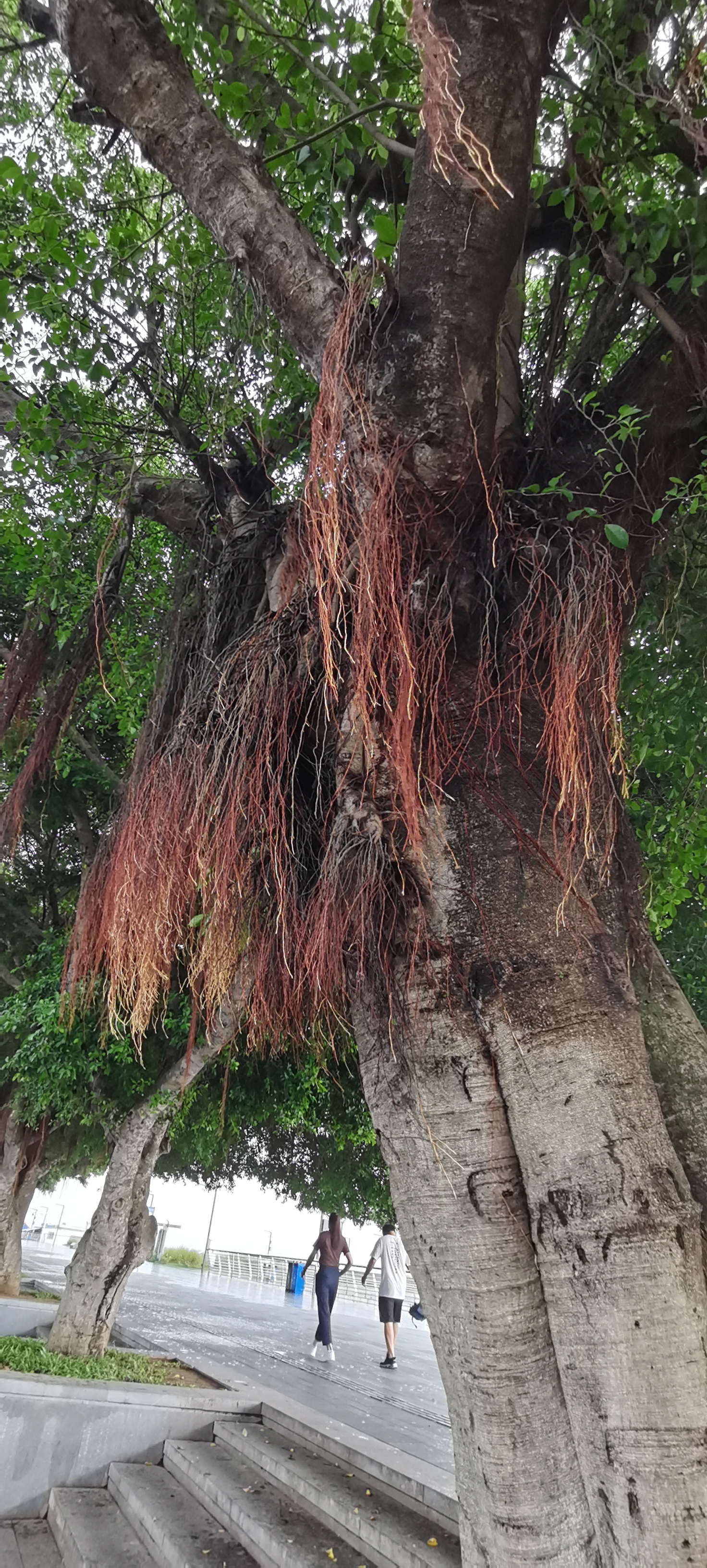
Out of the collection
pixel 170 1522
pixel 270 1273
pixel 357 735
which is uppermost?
pixel 357 735

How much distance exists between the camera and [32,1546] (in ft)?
13.9

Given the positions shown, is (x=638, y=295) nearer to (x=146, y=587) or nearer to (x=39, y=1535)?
(x=146, y=587)

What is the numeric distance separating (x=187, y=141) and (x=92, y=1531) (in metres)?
6.17

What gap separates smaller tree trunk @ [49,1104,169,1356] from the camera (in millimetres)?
6207

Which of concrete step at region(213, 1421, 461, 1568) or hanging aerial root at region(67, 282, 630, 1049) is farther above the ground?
hanging aerial root at region(67, 282, 630, 1049)

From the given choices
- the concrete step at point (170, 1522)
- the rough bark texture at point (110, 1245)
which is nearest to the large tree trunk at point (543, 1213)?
the concrete step at point (170, 1522)

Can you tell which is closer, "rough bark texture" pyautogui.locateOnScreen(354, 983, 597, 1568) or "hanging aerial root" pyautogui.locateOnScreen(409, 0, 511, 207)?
"rough bark texture" pyautogui.locateOnScreen(354, 983, 597, 1568)

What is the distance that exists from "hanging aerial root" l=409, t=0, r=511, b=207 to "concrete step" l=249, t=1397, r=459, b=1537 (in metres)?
4.47

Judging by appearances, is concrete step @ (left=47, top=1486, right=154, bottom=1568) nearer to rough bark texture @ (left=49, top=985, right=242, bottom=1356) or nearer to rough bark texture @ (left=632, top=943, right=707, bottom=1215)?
rough bark texture @ (left=49, top=985, right=242, bottom=1356)

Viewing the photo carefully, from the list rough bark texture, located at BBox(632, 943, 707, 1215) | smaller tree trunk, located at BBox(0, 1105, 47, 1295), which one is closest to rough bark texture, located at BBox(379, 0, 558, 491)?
rough bark texture, located at BBox(632, 943, 707, 1215)

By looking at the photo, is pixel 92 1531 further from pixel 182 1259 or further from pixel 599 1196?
pixel 182 1259

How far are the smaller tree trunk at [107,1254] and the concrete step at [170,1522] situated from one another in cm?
137

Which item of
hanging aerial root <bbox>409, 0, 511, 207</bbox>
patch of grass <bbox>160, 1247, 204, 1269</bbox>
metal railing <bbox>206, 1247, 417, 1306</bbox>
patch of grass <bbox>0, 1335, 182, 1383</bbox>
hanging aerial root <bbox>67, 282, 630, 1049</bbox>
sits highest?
hanging aerial root <bbox>409, 0, 511, 207</bbox>

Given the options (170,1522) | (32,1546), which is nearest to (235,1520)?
(170,1522)
